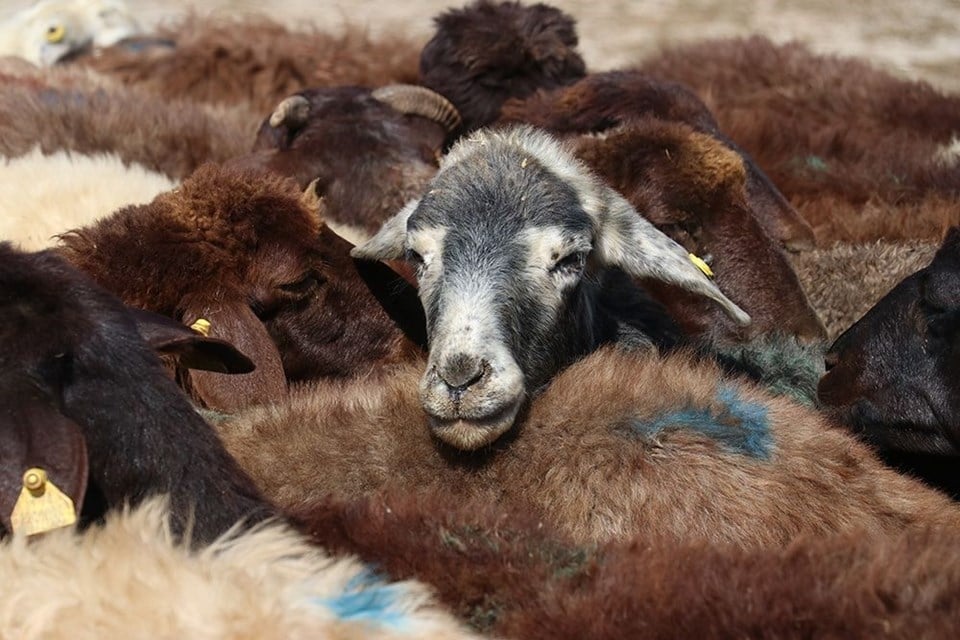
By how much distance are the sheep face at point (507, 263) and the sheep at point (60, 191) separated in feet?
4.75

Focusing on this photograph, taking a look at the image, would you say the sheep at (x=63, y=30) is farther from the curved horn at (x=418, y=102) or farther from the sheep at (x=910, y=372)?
the sheep at (x=910, y=372)

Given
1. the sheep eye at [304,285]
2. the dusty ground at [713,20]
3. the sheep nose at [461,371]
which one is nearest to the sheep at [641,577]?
the sheep nose at [461,371]

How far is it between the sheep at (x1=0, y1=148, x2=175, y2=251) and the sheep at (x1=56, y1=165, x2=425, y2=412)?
0.54 meters

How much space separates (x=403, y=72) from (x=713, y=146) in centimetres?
403

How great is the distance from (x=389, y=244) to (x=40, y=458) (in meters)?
2.53

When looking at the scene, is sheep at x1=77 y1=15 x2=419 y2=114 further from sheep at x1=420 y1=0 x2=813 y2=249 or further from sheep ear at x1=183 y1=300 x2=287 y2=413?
sheep ear at x1=183 y1=300 x2=287 y2=413

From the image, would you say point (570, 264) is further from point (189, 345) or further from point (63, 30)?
point (63, 30)

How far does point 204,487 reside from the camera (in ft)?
12.4

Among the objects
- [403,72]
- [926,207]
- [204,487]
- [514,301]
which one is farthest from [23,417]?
[403,72]

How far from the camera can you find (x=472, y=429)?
4.40 metres

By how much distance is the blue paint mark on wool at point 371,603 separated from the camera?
3395 millimetres

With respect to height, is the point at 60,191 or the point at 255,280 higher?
the point at 60,191

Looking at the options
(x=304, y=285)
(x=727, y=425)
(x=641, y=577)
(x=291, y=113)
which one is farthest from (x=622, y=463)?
(x=291, y=113)

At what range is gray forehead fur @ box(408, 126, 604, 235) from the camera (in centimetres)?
514
